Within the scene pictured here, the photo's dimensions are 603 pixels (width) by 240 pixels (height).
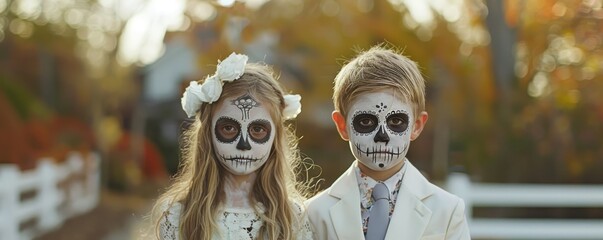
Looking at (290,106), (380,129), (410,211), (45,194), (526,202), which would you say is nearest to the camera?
(380,129)

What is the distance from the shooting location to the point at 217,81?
13.6ft

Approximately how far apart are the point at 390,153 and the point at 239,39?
8428mm

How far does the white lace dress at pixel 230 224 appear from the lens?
409cm

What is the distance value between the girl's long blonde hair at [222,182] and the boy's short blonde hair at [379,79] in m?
0.28

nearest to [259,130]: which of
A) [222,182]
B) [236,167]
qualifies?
[236,167]

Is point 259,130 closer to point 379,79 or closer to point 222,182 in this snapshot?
point 222,182

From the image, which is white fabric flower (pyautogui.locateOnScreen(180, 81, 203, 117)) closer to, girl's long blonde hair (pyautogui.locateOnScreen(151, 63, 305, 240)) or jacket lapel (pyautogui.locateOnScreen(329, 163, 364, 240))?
girl's long blonde hair (pyautogui.locateOnScreen(151, 63, 305, 240))

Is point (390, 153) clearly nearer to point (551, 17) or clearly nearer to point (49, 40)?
point (551, 17)

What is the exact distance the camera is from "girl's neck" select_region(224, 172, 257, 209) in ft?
13.7

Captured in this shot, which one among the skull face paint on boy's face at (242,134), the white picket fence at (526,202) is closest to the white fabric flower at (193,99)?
the skull face paint on boy's face at (242,134)

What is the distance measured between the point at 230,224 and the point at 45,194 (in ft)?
32.7

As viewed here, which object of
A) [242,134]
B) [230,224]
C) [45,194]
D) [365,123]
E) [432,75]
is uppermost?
[432,75]

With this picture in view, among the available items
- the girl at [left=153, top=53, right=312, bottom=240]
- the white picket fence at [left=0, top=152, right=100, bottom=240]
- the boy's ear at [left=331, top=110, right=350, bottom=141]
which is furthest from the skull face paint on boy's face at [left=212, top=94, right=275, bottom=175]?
the white picket fence at [left=0, top=152, right=100, bottom=240]

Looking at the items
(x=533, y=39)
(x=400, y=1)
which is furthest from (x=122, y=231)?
(x=533, y=39)
